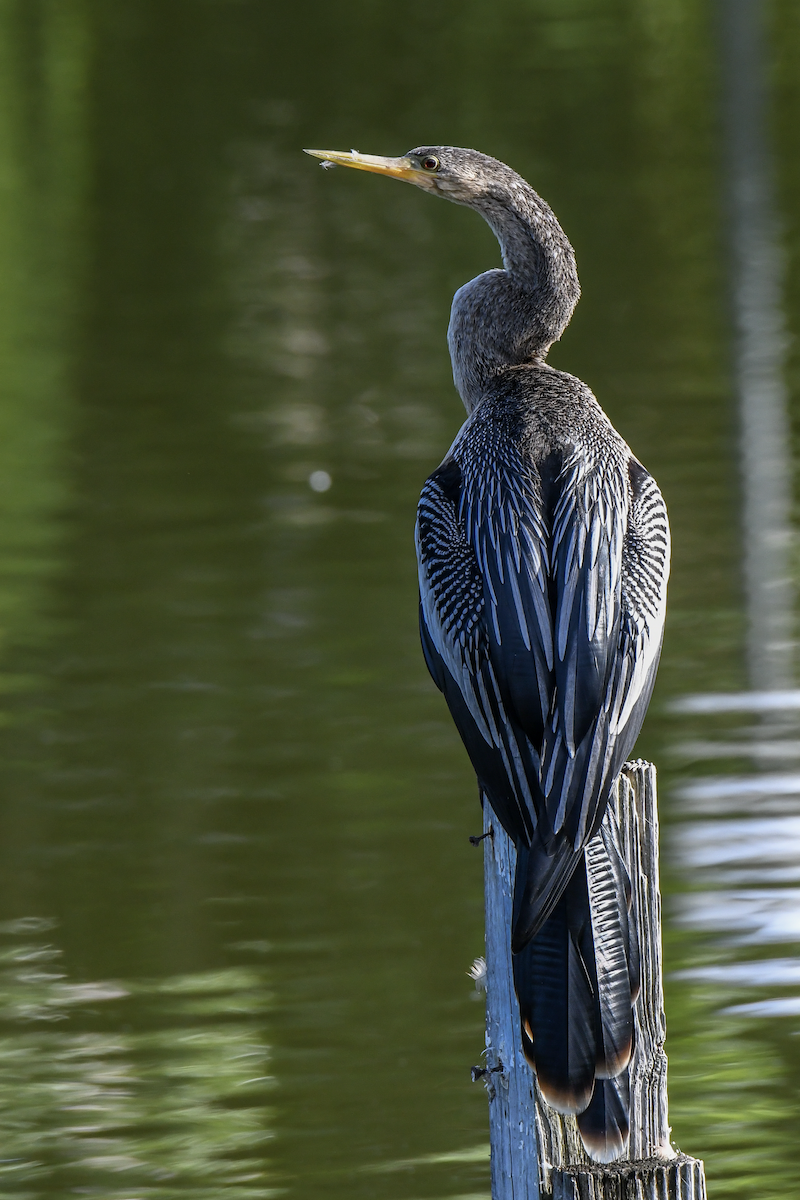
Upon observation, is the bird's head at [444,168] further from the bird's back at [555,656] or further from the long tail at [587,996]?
the long tail at [587,996]

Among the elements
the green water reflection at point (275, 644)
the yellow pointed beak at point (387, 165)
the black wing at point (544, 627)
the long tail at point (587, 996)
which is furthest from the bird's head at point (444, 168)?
the green water reflection at point (275, 644)

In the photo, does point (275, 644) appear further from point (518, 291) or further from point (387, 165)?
point (518, 291)

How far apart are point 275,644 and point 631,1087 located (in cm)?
485

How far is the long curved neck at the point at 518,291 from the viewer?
12.8 feet

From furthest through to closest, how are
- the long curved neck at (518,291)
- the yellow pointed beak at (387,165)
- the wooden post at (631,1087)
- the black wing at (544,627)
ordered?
the yellow pointed beak at (387,165) < the long curved neck at (518,291) < the black wing at (544,627) < the wooden post at (631,1087)

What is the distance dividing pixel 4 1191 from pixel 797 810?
2888 millimetres

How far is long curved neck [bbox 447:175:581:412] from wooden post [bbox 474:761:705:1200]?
57.7 inches

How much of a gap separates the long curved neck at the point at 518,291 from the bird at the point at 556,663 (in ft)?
0.57

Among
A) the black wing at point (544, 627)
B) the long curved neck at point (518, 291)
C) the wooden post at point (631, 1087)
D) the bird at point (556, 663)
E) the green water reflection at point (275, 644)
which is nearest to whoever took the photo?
the wooden post at point (631, 1087)

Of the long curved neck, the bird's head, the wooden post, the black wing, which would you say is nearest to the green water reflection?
the wooden post

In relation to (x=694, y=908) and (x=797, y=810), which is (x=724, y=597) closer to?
(x=797, y=810)

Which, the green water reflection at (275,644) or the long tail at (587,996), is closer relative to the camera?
the long tail at (587,996)

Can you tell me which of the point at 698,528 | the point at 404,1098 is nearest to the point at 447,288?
the point at 698,528

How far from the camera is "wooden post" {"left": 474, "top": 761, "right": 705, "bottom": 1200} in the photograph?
2439 mm
